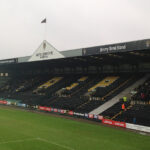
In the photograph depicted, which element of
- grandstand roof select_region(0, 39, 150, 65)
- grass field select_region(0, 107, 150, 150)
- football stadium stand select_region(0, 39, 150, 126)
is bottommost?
grass field select_region(0, 107, 150, 150)

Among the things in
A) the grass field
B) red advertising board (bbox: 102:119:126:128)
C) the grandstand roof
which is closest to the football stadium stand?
the grandstand roof

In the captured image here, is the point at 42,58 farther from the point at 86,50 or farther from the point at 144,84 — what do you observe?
the point at 144,84

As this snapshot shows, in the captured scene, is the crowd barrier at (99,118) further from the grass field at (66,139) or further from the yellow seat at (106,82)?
the yellow seat at (106,82)

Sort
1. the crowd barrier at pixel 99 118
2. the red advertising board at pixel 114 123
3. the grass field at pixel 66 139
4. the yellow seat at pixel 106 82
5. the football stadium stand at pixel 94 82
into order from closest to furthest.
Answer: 1. the grass field at pixel 66 139
2. the crowd barrier at pixel 99 118
3. the red advertising board at pixel 114 123
4. the football stadium stand at pixel 94 82
5. the yellow seat at pixel 106 82

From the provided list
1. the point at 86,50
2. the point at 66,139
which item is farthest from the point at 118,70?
the point at 66,139

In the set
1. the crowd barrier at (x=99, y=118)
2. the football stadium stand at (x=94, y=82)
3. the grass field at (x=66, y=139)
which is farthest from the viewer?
the football stadium stand at (x=94, y=82)

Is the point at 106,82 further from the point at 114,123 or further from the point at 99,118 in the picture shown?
the point at 114,123

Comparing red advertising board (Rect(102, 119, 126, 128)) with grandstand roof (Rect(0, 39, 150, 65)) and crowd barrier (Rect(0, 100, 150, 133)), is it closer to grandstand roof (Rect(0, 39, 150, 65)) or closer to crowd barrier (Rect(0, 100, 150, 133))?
crowd barrier (Rect(0, 100, 150, 133))

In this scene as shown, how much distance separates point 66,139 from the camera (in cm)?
1945

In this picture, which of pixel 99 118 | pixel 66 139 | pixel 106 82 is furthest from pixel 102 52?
pixel 66 139

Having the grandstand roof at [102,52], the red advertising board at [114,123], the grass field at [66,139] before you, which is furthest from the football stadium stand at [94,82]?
the grass field at [66,139]

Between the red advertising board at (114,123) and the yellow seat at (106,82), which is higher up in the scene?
the yellow seat at (106,82)

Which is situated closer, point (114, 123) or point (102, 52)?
point (114, 123)

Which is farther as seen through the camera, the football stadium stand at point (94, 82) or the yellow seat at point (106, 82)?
the yellow seat at point (106, 82)
